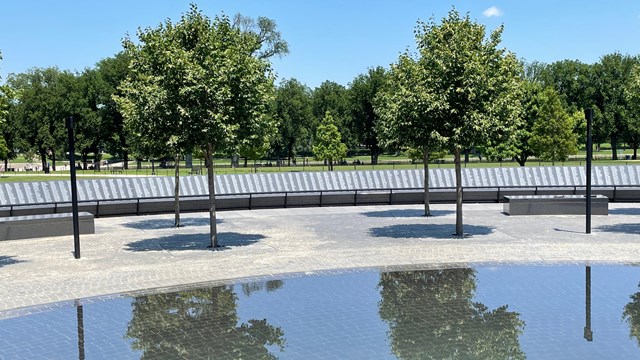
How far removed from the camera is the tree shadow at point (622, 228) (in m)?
19.5

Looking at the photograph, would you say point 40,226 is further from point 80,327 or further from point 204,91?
point 80,327

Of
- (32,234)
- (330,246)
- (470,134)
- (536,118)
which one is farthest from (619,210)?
(536,118)

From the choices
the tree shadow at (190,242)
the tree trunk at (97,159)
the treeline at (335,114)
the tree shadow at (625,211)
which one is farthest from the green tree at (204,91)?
the tree trunk at (97,159)

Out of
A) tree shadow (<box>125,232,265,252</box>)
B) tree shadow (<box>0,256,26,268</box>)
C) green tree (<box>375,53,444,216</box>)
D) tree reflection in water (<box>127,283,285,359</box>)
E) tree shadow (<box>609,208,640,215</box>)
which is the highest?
green tree (<box>375,53,444,216</box>)

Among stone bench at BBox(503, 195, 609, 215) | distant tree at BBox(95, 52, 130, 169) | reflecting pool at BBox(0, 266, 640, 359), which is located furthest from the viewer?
distant tree at BBox(95, 52, 130, 169)

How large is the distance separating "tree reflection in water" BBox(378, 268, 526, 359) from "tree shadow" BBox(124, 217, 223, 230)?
33.3 feet

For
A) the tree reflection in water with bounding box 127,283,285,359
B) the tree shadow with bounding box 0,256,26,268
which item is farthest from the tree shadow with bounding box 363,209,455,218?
the tree shadow with bounding box 0,256,26,268

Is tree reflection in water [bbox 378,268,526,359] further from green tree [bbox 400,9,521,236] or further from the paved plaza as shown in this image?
green tree [bbox 400,9,521,236]

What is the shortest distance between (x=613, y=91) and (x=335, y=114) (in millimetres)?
32374

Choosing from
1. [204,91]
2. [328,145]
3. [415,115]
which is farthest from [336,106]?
[204,91]

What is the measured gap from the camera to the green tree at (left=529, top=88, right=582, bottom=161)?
189 ft

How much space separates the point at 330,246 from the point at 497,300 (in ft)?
21.3

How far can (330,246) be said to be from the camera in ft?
58.3

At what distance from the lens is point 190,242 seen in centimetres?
1872
